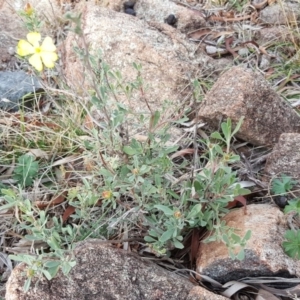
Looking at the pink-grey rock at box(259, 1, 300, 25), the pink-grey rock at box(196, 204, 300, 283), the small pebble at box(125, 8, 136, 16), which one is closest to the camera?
the pink-grey rock at box(196, 204, 300, 283)

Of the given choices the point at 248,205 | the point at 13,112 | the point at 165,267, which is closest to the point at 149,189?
the point at 165,267

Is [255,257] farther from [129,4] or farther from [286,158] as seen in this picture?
[129,4]

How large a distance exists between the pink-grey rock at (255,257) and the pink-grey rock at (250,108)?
21.4 inches

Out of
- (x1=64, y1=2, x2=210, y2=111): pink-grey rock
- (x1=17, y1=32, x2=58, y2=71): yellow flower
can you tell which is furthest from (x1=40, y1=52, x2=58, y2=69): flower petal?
(x1=64, y1=2, x2=210, y2=111): pink-grey rock

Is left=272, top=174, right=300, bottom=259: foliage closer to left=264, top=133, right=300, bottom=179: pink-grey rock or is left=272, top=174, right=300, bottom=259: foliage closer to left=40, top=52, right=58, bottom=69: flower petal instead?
left=264, top=133, right=300, bottom=179: pink-grey rock

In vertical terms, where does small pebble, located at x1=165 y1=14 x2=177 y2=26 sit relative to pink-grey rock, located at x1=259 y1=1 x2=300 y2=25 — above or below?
above

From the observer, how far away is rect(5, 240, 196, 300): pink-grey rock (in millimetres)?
1555

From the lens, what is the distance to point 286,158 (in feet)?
6.75

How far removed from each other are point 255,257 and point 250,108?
2.56 ft

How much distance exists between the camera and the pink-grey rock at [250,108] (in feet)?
7.41

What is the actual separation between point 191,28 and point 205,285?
1949 millimetres

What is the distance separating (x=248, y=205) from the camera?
77.3 inches

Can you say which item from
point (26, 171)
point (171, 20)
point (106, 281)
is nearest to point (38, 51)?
point (106, 281)

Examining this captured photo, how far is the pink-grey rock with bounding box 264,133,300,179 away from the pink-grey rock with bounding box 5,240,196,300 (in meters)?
0.62
